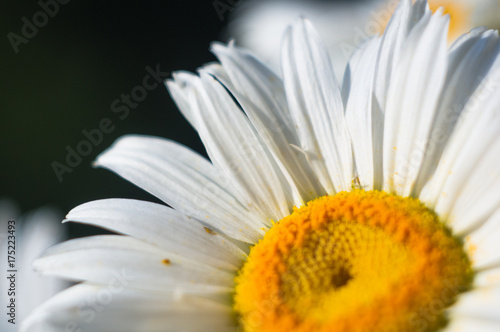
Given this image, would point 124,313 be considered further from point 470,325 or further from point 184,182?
point 470,325

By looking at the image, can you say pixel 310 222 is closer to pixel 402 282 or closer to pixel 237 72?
pixel 402 282

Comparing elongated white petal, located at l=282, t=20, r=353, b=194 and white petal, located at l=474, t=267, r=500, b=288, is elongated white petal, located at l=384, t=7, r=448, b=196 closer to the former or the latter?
elongated white petal, located at l=282, t=20, r=353, b=194

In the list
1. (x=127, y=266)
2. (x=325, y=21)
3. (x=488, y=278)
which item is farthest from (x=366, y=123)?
(x=325, y=21)

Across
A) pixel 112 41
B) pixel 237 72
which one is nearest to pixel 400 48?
pixel 237 72

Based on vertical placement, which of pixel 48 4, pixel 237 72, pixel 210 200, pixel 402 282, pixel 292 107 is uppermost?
pixel 48 4

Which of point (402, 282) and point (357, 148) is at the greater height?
point (357, 148)
